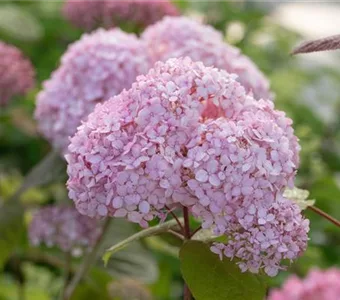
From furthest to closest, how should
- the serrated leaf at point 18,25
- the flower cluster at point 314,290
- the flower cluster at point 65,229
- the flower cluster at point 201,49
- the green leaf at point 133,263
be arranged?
the serrated leaf at point 18,25
the green leaf at point 133,263
the flower cluster at point 65,229
the flower cluster at point 201,49
the flower cluster at point 314,290

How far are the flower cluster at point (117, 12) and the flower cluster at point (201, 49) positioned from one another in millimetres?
345

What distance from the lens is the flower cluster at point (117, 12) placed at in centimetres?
166

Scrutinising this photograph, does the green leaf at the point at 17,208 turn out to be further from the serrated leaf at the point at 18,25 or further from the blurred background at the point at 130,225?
the serrated leaf at the point at 18,25

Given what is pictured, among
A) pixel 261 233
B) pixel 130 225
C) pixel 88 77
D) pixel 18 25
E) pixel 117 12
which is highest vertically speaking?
pixel 261 233

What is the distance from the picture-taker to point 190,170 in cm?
79

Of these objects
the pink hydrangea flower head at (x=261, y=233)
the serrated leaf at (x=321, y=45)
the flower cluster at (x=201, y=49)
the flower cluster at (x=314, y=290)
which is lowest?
the flower cluster at (x=314, y=290)

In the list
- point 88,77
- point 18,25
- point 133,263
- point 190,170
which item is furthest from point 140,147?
point 18,25

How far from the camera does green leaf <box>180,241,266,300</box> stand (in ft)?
2.78

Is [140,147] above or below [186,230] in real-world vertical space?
above

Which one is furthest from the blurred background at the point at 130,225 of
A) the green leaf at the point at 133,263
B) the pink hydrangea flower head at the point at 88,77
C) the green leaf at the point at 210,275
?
the green leaf at the point at 210,275

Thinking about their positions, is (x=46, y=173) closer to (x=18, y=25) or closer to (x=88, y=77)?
(x=88, y=77)

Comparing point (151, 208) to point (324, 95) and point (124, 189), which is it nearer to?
point (124, 189)

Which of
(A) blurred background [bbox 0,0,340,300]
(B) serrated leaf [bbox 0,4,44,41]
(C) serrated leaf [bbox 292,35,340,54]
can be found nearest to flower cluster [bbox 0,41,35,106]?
(A) blurred background [bbox 0,0,340,300]

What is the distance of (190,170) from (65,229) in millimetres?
580
